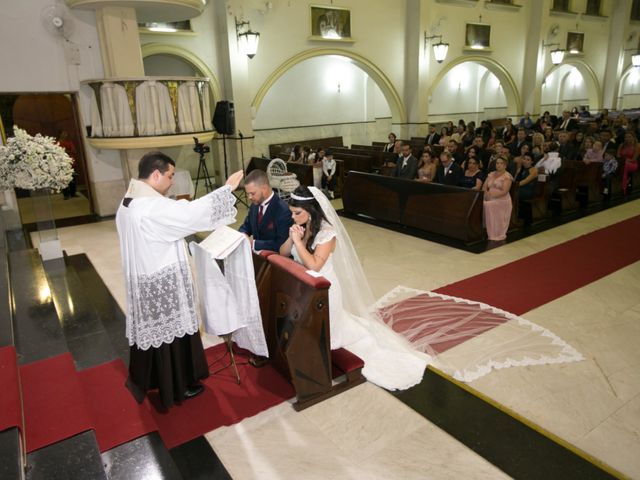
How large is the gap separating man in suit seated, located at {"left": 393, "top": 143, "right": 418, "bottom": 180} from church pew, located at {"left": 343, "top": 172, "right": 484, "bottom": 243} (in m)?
0.64

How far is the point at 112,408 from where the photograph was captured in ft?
10.2

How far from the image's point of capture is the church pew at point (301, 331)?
3.04 metres

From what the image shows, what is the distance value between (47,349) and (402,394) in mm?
2577

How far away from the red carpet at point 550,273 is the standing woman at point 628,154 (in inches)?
110

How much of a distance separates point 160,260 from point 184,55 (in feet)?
30.1

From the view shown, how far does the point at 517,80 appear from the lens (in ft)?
56.6

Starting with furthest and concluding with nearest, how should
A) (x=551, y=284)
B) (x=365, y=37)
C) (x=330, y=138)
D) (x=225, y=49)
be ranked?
(x=330, y=138)
(x=365, y=37)
(x=225, y=49)
(x=551, y=284)

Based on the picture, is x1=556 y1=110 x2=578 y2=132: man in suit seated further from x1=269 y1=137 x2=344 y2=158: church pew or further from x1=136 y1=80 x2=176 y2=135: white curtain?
x1=136 y1=80 x2=176 y2=135: white curtain

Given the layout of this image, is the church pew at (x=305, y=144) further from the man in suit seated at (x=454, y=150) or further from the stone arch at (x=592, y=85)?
the stone arch at (x=592, y=85)

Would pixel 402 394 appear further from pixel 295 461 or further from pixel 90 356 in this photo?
pixel 90 356

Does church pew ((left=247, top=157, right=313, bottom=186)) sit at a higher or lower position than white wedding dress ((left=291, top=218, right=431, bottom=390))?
higher

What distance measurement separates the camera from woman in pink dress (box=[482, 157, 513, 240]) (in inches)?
268

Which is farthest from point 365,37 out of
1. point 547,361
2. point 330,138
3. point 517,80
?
point 547,361

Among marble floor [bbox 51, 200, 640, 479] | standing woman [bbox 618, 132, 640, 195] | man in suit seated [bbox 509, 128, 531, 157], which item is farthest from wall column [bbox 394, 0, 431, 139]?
marble floor [bbox 51, 200, 640, 479]
